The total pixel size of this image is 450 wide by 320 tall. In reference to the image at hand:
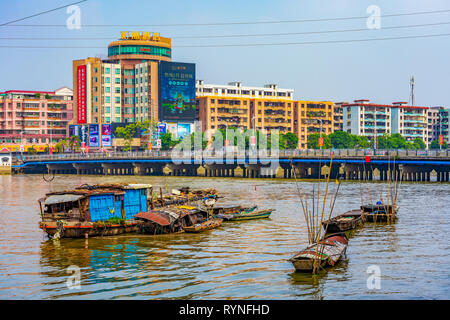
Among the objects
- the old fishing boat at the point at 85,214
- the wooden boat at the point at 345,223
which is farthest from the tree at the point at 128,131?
the old fishing boat at the point at 85,214

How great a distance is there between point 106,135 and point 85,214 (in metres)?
155

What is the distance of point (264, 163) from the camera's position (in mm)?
130125

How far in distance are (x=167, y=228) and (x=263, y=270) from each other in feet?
46.5

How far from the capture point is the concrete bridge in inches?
4284

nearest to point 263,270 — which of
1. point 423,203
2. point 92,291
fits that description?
point 92,291

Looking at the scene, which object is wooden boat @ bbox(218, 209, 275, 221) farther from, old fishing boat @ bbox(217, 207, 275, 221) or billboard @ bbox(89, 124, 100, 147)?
billboard @ bbox(89, 124, 100, 147)

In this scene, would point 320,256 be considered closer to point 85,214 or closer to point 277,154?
point 85,214

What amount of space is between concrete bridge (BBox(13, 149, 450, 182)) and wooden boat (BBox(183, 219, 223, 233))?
3403cm

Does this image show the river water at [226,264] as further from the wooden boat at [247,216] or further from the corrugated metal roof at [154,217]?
the wooden boat at [247,216]

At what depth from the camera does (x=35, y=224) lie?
2130 inches

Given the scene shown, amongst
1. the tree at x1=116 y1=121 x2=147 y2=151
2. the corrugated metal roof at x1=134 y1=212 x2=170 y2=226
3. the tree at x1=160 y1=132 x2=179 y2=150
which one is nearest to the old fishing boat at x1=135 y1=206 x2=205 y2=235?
the corrugated metal roof at x1=134 y1=212 x2=170 y2=226

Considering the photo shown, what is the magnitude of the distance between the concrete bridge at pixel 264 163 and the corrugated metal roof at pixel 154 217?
39.8m

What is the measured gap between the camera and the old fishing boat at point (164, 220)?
4619cm

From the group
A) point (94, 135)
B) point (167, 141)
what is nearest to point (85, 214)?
point (167, 141)
